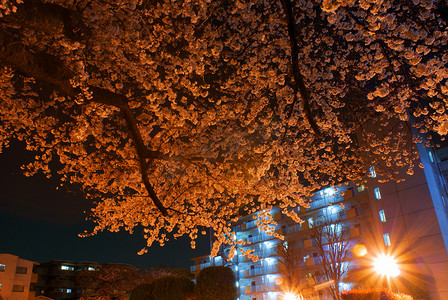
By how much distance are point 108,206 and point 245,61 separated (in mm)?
6501

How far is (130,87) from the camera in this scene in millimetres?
Answer: 7629

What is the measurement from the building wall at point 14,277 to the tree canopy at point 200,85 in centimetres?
4104

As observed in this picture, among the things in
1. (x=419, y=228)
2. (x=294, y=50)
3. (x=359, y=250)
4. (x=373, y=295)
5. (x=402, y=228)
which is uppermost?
(x=294, y=50)

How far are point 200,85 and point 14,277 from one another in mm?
48709

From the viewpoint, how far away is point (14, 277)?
43000 millimetres

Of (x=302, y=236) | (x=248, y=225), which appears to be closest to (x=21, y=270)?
Result: (x=248, y=225)

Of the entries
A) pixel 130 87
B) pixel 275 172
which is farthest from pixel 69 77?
pixel 275 172

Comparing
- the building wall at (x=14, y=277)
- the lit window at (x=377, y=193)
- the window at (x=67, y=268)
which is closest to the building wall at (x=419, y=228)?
the lit window at (x=377, y=193)

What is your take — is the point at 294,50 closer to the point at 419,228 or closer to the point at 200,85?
the point at 200,85

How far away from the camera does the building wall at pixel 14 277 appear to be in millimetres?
40781

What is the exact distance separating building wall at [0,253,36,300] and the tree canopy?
41.0 meters

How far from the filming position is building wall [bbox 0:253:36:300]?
4078cm

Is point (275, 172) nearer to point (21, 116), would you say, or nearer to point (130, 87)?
point (130, 87)

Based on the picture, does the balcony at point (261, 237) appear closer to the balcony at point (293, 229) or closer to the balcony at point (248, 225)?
the balcony at point (248, 225)
